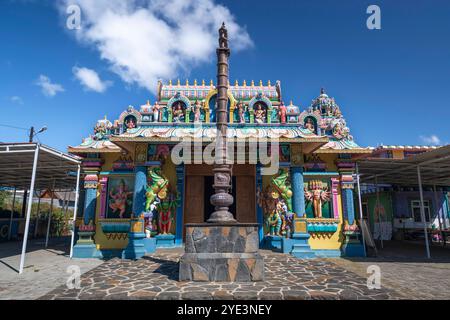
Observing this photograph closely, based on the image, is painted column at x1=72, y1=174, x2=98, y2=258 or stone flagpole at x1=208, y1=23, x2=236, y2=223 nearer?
stone flagpole at x1=208, y1=23, x2=236, y2=223

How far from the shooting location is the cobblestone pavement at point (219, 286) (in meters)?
5.30

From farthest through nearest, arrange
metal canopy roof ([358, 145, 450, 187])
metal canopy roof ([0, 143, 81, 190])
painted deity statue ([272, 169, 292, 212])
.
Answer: painted deity statue ([272, 169, 292, 212])
metal canopy roof ([358, 145, 450, 187])
metal canopy roof ([0, 143, 81, 190])

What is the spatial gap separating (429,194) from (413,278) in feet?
51.3

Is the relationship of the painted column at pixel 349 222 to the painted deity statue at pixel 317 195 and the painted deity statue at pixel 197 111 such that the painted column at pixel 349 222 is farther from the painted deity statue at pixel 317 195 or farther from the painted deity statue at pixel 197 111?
the painted deity statue at pixel 197 111

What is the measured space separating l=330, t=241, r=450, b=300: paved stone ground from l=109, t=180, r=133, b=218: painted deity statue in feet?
26.5

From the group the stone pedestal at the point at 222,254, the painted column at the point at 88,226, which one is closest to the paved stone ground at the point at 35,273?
the painted column at the point at 88,226

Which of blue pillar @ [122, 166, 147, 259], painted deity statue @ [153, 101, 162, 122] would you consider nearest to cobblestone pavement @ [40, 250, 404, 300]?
blue pillar @ [122, 166, 147, 259]

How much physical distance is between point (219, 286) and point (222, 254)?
0.75 metres

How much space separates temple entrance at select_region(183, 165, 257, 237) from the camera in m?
11.6

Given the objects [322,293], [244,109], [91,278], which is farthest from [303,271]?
[244,109]

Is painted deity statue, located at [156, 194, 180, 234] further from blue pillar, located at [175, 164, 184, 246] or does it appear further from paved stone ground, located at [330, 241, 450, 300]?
paved stone ground, located at [330, 241, 450, 300]

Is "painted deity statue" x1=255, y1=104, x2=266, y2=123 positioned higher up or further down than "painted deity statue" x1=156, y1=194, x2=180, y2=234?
higher up
